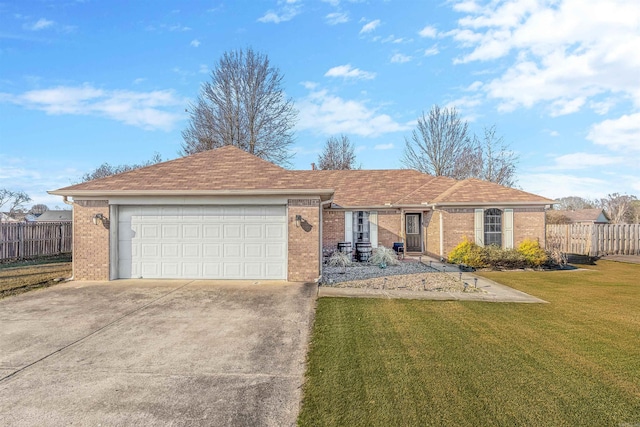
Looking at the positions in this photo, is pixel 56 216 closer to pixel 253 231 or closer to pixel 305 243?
pixel 253 231

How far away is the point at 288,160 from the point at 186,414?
21572mm

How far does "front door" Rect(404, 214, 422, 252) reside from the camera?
16.3 metres

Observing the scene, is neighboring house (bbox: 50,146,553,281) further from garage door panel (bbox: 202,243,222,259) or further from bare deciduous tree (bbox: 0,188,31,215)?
bare deciduous tree (bbox: 0,188,31,215)

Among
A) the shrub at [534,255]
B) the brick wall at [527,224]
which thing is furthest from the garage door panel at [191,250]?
the brick wall at [527,224]

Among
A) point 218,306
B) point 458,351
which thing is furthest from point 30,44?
point 458,351

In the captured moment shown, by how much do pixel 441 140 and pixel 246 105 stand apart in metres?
15.6

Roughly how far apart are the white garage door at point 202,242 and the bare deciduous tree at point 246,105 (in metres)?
13.8

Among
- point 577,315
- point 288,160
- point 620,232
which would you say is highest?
point 288,160

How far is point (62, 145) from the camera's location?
1905 centimetres

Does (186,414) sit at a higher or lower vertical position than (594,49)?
lower

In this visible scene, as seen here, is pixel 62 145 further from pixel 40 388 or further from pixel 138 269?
pixel 40 388

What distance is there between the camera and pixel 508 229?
13.5 metres

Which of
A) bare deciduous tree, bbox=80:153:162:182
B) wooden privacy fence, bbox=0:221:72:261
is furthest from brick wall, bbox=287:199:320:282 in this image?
bare deciduous tree, bbox=80:153:162:182

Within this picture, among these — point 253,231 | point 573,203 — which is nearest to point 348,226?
point 253,231
